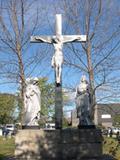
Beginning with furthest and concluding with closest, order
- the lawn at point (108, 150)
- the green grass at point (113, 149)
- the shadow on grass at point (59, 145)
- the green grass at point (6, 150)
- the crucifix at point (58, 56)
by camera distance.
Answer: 1. the green grass at point (6, 150)
2. the lawn at point (108, 150)
3. the green grass at point (113, 149)
4. the crucifix at point (58, 56)
5. the shadow on grass at point (59, 145)

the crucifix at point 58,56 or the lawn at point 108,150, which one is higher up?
the crucifix at point 58,56

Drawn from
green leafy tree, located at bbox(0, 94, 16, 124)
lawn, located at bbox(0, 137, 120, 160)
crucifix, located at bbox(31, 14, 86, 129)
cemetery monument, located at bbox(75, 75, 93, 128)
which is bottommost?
lawn, located at bbox(0, 137, 120, 160)

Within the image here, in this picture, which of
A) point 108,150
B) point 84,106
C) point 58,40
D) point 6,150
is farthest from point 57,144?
point 6,150

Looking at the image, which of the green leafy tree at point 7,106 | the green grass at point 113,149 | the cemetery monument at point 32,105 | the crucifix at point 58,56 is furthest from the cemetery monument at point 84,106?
the green leafy tree at point 7,106

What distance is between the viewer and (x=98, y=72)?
24.1 meters

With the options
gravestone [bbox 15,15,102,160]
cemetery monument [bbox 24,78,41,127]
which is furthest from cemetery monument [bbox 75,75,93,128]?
cemetery monument [bbox 24,78,41,127]

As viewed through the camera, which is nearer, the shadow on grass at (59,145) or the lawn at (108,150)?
the shadow on grass at (59,145)

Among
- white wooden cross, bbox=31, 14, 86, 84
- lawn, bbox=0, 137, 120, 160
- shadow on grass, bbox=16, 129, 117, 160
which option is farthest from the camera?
lawn, bbox=0, 137, 120, 160

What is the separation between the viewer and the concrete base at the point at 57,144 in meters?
14.5

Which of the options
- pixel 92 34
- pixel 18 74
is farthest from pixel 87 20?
pixel 18 74

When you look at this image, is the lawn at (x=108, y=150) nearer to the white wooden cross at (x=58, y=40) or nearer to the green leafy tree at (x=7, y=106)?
the white wooden cross at (x=58, y=40)

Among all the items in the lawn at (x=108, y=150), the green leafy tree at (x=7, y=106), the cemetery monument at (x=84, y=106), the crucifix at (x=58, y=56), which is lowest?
the lawn at (x=108, y=150)

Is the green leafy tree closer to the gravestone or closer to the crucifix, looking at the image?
the crucifix

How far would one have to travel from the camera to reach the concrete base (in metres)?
14.5
